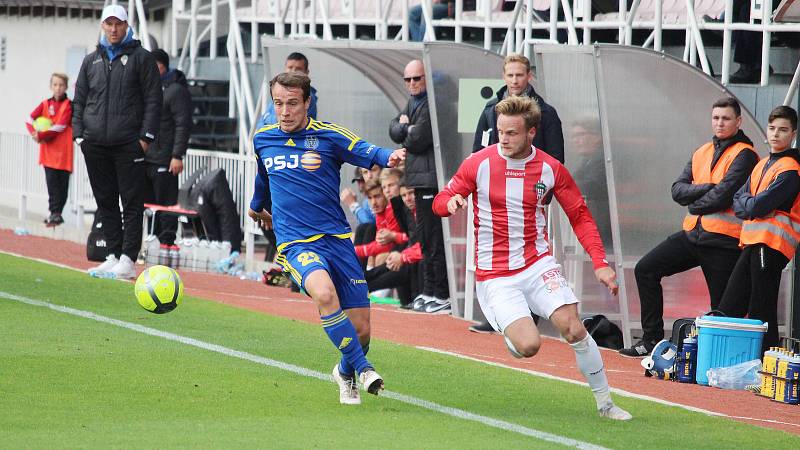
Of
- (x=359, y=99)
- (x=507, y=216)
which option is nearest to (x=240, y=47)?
(x=359, y=99)

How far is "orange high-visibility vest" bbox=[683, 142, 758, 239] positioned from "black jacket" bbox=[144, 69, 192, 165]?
7.49 meters

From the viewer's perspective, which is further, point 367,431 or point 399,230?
point 399,230

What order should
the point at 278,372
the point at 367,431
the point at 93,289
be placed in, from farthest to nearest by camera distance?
the point at 93,289, the point at 278,372, the point at 367,431

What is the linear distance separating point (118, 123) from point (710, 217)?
627 cm

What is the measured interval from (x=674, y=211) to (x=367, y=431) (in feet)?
18.9

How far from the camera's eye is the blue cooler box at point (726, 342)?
11.0 metres

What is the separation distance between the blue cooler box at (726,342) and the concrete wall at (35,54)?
52.6ft

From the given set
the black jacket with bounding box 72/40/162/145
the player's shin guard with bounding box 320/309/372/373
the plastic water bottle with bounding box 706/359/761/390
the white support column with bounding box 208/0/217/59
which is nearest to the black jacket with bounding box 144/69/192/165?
the black jacket with bounding box 72/40/162/145

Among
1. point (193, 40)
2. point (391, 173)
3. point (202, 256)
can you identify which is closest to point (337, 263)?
point (391, 173)

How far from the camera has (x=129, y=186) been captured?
599 inches

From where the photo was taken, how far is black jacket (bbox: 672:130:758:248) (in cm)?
1143

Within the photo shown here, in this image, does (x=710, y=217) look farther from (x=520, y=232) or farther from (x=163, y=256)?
(x=163, y=256)

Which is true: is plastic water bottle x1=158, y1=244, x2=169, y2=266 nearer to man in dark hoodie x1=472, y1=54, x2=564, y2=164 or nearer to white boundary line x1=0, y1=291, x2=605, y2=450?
white boundary line x1=0, y1=291, x2=605, y2=450

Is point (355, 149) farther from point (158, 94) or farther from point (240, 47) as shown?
point (240, 47)
